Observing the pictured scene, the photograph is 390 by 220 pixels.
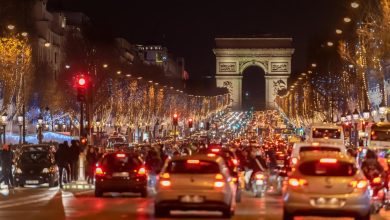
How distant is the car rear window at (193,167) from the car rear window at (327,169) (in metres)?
3.03

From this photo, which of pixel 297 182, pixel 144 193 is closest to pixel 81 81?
pixel 144 193

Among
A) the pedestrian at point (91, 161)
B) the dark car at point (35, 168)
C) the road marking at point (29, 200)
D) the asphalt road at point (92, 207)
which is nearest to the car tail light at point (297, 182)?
the asphalt road at point (92, 207)

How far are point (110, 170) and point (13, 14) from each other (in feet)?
145

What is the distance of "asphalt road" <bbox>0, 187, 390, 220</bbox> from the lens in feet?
89.7

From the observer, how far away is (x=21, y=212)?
93.5 feet

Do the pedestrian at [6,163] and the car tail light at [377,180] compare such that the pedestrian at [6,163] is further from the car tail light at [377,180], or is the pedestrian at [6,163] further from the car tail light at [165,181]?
the car tail light at [377,180]

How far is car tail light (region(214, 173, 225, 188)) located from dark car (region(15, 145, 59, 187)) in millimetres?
19159

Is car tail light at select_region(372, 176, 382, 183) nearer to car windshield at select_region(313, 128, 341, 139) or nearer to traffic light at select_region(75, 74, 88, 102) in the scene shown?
traffic light at select_region(75, 74, 88, 102)

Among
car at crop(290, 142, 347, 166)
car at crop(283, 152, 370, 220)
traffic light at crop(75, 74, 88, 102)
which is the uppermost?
traffic light at crop(75, 74, 88, 102)

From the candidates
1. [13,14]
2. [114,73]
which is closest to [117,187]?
[13,14]

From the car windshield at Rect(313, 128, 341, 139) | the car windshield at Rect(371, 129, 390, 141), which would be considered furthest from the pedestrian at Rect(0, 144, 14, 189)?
the car windshield at Rect(371, 129, 390, 141)

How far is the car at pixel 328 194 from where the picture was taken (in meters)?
23.6

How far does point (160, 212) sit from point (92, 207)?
4.70 metres

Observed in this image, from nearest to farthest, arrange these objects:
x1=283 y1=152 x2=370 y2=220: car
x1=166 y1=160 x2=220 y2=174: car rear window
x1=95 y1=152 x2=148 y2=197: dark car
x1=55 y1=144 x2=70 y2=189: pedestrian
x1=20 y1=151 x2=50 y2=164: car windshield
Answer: x1=283 y1=152 x2=370 y2=220: car → x1=166 y1=160 x2=220 y2=174: car rear window → x1=95 y1=152 x2=148 y2=197: dark car → x1=55 y1=144 x2=70 y2=189: pedestrian → x1=20 y1=151 x2=50 y2=164: car windshield
